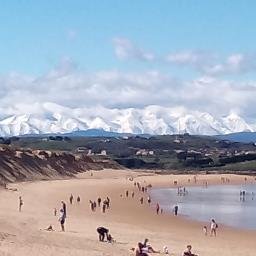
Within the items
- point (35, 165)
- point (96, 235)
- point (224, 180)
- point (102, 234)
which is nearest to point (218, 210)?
point (96, 235)

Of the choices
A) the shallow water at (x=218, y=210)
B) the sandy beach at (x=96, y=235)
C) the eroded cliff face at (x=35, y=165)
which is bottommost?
the shallow water at (x=218, y=210)

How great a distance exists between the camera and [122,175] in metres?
139

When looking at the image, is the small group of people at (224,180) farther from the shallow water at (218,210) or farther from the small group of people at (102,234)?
the small group of people at (102,234)

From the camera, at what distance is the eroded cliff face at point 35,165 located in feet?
329

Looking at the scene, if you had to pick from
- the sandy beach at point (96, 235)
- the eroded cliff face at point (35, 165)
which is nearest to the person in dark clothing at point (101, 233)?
the sandy beach at point (96, 235)

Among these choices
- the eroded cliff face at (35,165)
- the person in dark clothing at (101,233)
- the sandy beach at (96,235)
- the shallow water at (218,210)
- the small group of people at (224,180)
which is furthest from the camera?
the small group of people at (224,180)

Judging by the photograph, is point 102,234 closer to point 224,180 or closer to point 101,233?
point 101,233

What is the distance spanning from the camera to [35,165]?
114 meters

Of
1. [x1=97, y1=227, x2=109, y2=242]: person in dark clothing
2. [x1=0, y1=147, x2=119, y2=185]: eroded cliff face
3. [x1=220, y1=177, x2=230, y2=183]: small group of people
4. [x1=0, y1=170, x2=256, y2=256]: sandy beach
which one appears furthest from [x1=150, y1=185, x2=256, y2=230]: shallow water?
[x1=220, y1=177, x2=230, y2=183]: small group of people

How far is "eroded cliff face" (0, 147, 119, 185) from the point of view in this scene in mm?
100300

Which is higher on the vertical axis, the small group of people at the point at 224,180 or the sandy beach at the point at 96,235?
the sandy beach at the point at 96,235

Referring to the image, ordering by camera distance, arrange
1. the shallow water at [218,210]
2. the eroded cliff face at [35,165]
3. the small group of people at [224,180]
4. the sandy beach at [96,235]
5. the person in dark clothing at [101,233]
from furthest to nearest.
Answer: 1. the small group of people at [224,180]
2. the eroded cliff face at [35,165]
3. the shallow water at [218,210]
4. the person in dark clothing at [101,233]
5. the sandy beach at [96,235]

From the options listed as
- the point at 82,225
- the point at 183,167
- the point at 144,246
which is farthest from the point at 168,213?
the point at 183,167

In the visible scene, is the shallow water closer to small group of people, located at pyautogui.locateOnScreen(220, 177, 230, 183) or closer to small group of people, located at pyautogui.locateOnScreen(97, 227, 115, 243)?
small group of people, located at pyautogui.locateOnScreen(97, 227, 115, 243)
